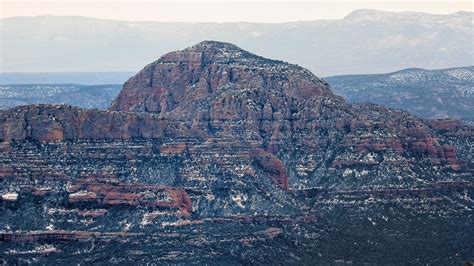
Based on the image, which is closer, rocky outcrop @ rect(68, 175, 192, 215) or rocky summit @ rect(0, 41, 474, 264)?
rocky summit @ rect(0, 41, 474, 264)

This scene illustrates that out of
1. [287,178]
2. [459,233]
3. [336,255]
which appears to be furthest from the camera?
[287,178]

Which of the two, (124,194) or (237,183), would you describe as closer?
(124,194)

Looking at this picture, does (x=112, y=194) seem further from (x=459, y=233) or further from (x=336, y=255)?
(x=459, y=233)

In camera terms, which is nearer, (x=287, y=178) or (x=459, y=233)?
(x=459, y=233)

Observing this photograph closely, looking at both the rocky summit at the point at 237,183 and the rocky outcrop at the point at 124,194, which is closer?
the rocky summit at the point at 237,183

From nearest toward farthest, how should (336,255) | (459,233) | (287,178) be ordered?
(336,255) < (459,233) < (287,178)

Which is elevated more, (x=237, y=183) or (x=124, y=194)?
(x=124, y=194)

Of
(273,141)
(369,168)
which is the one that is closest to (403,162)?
(369,168)
